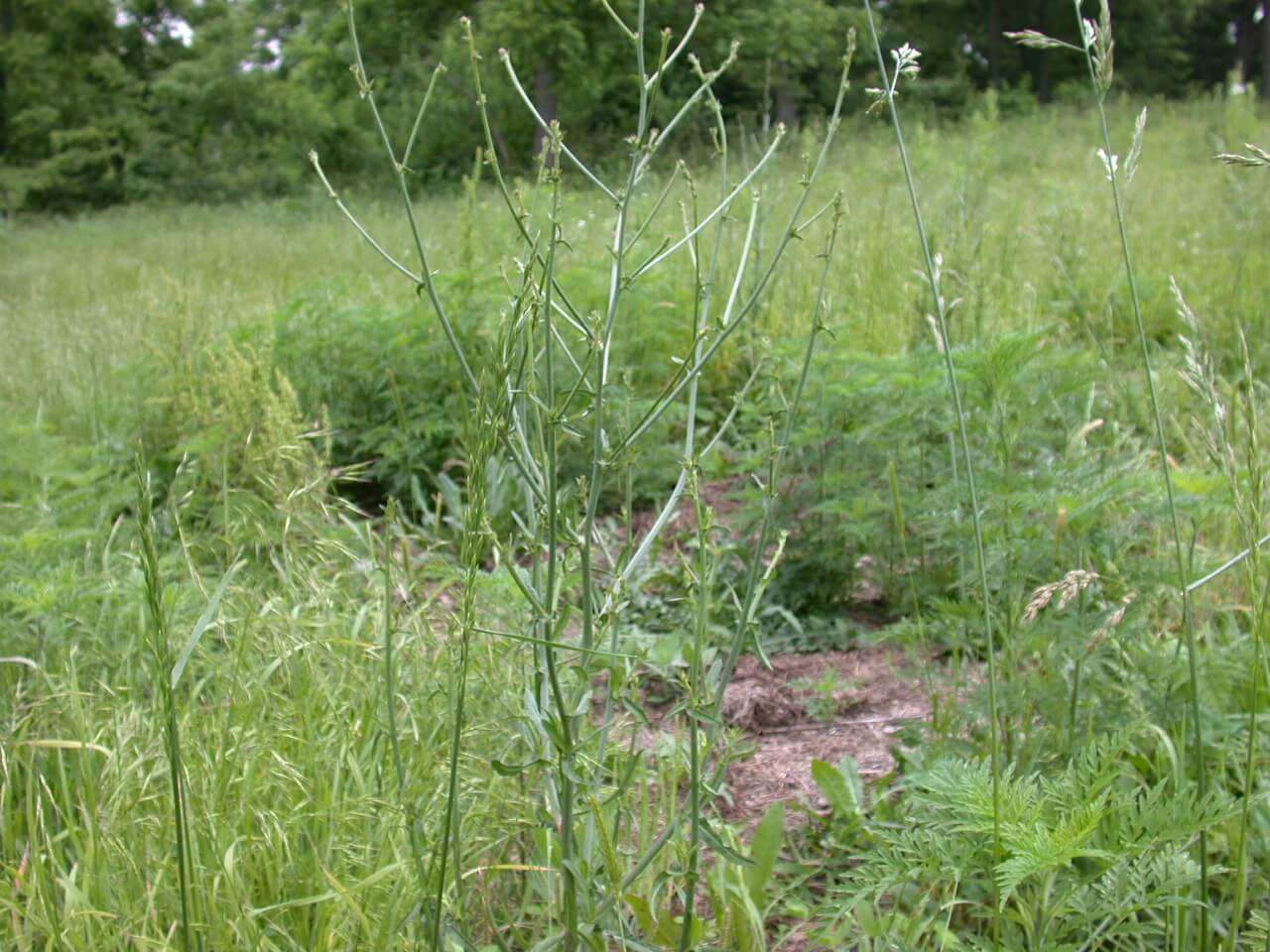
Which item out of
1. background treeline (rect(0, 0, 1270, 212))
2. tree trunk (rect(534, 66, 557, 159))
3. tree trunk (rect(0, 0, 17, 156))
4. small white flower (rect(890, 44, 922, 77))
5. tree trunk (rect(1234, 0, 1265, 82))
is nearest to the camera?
small white flower (rect(890, 44, 922, 77))

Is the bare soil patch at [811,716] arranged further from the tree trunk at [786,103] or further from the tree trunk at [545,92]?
the tree trunk at [786,103]

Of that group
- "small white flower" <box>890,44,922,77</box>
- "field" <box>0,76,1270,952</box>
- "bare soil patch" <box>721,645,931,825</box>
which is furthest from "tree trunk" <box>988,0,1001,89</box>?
"small white flower" <box>890,44,922,77</box>

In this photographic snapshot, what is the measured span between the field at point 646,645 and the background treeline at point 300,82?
1467 cm

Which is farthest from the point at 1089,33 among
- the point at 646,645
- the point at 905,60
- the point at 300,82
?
the point at 300,82

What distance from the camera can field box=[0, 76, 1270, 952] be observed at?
4.09ft

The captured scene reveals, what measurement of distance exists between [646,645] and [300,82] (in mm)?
24958

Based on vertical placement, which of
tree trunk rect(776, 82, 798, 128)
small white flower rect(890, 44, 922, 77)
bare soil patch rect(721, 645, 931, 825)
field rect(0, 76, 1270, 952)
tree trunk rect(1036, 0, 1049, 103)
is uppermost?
tree trunk rect(1036, 0, 1049, 103)

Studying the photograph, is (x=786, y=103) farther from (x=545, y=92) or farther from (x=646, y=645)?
(x=646, y=645)

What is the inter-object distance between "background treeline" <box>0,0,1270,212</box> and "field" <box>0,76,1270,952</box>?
578 inches

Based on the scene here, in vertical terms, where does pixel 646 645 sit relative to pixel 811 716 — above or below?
above

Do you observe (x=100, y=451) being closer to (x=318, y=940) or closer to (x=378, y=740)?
(x=378, y=740)

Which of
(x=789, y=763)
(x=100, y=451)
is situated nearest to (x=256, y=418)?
(x=100, y=451)

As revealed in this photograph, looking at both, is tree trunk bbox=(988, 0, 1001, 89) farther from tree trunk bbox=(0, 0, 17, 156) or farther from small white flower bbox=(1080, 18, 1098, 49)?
small white flower bbox=(1080, 18, 1098, 49)

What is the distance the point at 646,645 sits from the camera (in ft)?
7.58
